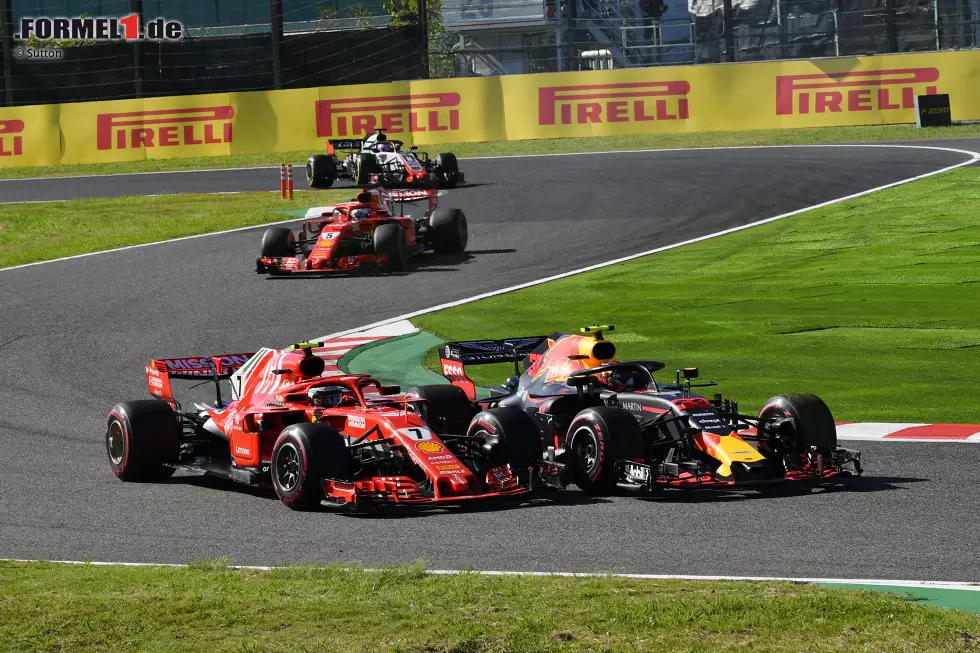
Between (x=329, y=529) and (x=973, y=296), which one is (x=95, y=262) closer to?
(x=973, y=296)

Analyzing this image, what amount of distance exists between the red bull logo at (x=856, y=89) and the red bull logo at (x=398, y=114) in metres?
10.3

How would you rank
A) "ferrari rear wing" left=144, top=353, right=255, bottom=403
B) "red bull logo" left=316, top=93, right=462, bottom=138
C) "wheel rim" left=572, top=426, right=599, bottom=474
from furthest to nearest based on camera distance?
"red bull logo" left=316, top=93, right=462, bottom=138 < "ferrari rear wing" left=144, top=353, right=255, bottom=403 < "wheel rim" left=572, top=426, right=599, bottom=474

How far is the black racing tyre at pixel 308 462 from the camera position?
36.4 ft

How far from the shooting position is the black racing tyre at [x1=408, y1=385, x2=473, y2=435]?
1320 cm

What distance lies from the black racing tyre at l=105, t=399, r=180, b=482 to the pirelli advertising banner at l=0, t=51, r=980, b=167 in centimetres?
3136

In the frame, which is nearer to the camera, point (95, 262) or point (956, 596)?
point (956, 596)

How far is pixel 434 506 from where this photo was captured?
11242 mm

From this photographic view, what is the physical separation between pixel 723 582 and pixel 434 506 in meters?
3.51

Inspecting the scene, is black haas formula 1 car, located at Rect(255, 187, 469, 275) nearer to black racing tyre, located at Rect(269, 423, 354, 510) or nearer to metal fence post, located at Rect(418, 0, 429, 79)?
black racing tyre, located at Rect(269, 423, 354, 510)

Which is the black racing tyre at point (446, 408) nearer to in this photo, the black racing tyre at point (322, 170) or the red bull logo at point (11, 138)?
the black racing tyre at point (322, 170)

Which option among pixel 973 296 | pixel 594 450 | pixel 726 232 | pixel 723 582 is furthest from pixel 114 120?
pixel 723 582

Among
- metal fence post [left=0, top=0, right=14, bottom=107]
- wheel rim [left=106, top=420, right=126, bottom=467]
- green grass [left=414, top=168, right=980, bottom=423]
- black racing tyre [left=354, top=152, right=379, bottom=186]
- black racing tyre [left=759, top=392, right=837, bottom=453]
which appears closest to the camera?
black racing tyre [left=759, top=392, right=837, bottom=453]

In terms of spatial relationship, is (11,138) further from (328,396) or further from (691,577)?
(691,577)

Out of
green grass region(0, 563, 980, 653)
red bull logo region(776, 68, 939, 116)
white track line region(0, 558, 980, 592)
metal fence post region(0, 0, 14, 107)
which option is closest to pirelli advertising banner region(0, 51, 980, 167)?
red bull logo region(776, 68, 939, 116)
